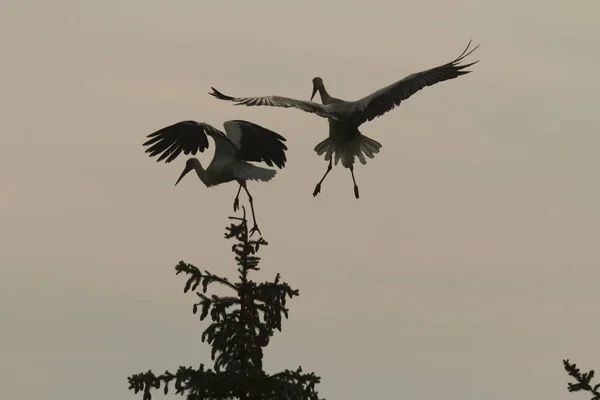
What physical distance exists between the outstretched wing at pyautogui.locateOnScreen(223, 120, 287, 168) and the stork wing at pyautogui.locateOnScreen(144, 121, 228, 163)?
0.61 m

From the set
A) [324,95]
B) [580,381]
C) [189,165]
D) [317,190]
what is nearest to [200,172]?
[189,165]

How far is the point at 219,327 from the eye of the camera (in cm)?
1800

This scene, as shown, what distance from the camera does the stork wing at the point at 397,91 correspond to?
25.5 m

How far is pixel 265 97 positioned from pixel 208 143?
2.26 meters

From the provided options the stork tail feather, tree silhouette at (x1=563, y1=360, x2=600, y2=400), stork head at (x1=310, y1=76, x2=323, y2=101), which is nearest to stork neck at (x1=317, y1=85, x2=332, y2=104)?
stork head at (x1=310, y1=76, x2=323, y2=101)

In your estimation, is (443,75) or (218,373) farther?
(443,75)

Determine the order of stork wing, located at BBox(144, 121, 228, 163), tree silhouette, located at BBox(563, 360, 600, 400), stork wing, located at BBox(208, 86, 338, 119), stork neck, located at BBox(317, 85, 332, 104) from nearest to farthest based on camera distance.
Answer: tree silhouette, located at BBox(563, 360, 600, 400)
stork wing, located at BBox(208, 86, 338, 119)
stork wing, located at BBox(144, 121, 228, 163)
stork neck, located at BBox(317, 85, 332, 104)

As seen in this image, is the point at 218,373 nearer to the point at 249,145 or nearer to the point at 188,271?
the point at 188,271

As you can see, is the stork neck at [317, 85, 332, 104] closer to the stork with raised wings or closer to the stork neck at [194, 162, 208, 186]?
the stork with raised wings

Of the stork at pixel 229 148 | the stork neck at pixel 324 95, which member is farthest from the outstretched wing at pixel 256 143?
the stork neck at pixel 324 95

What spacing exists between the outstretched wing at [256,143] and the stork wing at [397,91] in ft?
6.77

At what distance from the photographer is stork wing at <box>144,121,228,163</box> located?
25.0 m

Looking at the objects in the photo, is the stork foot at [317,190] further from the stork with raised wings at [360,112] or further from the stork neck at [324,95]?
the stork neck at [324,95]

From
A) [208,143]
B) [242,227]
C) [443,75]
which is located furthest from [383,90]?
[242,227]
